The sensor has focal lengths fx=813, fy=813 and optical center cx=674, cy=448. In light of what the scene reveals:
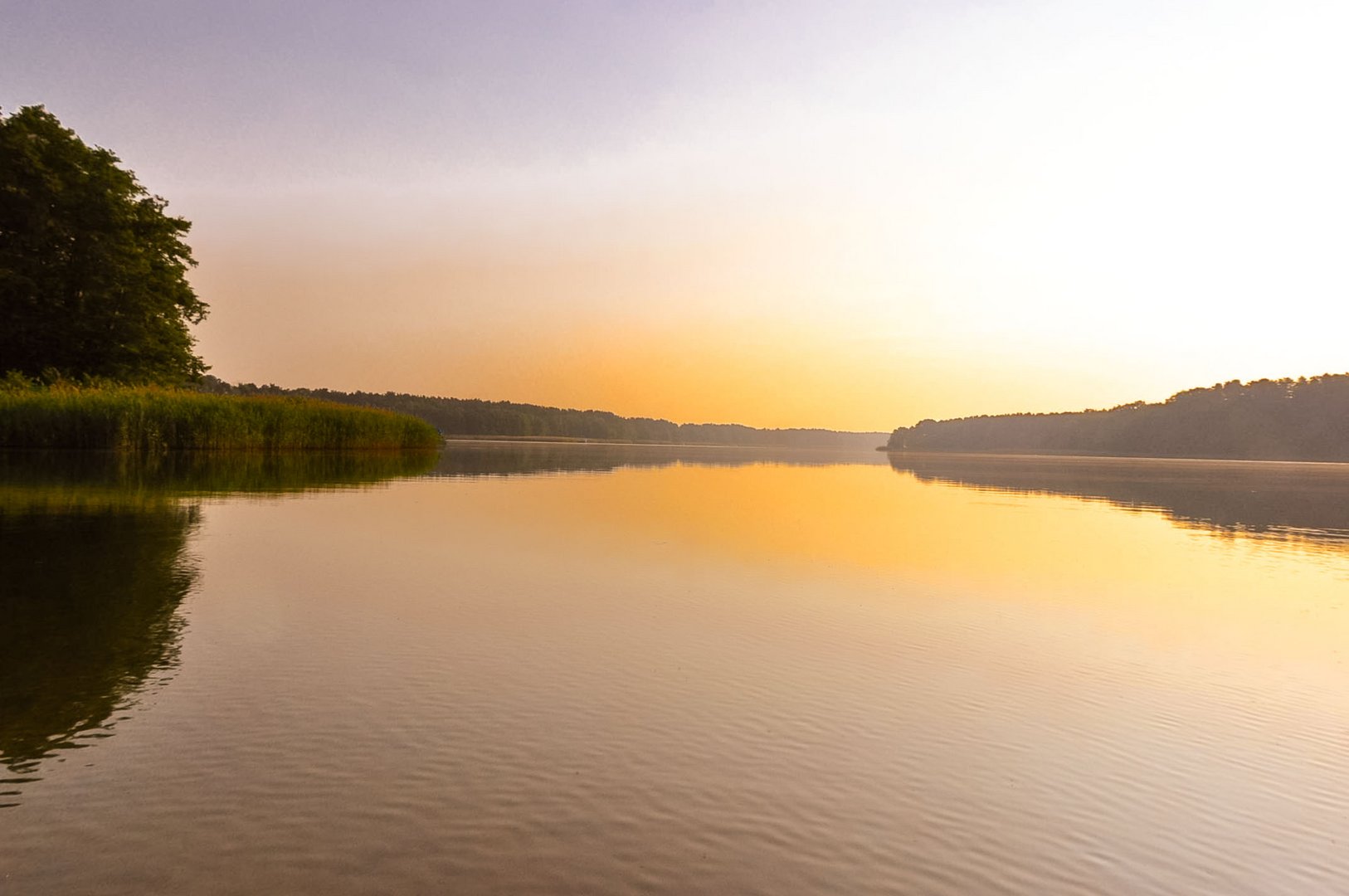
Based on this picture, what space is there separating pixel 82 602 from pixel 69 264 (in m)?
44.0

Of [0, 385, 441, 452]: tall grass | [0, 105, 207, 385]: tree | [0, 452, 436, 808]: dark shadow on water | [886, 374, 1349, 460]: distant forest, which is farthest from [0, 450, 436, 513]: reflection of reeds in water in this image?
[886, 374, 1349, 460]: distant forest

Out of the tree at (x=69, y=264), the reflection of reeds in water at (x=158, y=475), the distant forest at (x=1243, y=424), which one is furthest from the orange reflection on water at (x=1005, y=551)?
the distant forest at (x=1243, y=424)

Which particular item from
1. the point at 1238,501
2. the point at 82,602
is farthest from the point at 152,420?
the point at 1238,501

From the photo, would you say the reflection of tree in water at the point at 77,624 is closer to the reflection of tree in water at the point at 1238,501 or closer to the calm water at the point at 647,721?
the calm water at the point at 647,721

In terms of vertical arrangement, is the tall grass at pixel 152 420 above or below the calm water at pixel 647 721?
above

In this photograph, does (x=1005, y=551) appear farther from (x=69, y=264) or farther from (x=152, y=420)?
(x=69, y=264)

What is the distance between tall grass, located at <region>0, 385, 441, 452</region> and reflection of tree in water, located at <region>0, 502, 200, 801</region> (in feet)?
83.0

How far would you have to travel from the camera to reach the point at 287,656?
21.1 feet

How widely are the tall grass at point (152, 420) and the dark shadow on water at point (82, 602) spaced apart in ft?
50.0

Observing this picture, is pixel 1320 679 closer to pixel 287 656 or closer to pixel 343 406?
pixel 287 656

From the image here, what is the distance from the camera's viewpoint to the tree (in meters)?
40.6

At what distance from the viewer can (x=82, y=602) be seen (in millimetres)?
7879

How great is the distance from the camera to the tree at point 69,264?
4056 cm

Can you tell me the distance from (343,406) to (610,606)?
4364 cm
